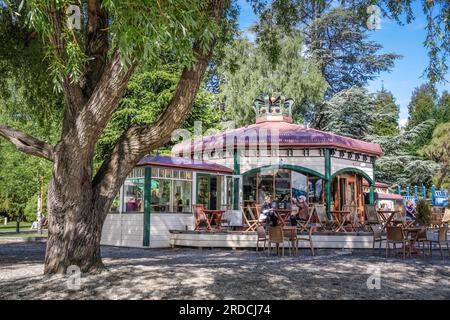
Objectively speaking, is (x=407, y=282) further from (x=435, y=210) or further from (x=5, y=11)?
(x=435, y=210)

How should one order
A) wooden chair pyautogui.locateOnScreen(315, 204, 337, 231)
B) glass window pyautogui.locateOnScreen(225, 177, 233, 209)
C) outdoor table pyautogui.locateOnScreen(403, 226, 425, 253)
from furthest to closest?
glass window pyautogui.locateOnScreen(225, 177, 233, 209), wooden chair pyautogui.locateOnScreen(315, 204, 337, 231), outdoor table pyautogui.locateOnScreen(403, 226, 425, 253)

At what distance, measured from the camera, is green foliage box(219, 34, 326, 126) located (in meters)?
29.2

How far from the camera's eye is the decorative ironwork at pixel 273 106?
20938mm

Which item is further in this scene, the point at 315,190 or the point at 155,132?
the point at 315,190

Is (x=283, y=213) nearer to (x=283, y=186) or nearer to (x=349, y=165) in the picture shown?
Answer: (x=283, y=186)

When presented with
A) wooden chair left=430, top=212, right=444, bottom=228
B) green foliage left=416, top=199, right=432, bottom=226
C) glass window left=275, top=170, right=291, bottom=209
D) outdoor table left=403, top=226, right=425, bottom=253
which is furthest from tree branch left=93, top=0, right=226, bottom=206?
wooden chair left=430, top=212, right=444, bottom=228

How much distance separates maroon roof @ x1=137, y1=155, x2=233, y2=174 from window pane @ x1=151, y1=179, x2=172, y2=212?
23.0 inches

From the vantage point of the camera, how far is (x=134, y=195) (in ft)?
48.8

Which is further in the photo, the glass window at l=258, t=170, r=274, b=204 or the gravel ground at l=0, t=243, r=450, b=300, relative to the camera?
the glass window at l=258, t=170, r=274, b=204

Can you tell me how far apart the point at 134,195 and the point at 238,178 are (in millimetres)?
4448

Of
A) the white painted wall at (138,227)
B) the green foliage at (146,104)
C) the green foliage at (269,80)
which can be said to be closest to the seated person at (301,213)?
the white painted wall at (138,227)

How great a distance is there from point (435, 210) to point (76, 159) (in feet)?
65.6

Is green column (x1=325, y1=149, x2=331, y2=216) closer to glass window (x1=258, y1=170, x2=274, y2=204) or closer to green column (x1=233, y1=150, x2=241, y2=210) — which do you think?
glass window (x1=258, y1=170, x2=274, y2=204)

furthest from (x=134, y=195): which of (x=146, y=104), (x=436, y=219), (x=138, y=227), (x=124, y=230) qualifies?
(x=436, y=219)
